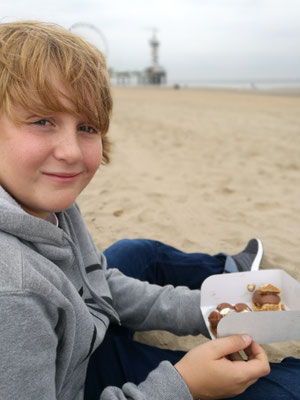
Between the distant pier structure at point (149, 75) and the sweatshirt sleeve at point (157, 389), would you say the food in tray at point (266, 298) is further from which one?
the distant pier structure at point (149, 75)

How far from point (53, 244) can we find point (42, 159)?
239mm

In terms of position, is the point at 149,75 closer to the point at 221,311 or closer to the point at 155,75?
the point at 155,75

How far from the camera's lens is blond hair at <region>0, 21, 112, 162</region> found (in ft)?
2.94

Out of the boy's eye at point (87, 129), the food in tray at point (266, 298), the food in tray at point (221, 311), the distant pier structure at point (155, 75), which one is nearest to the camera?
the boy's eye at point (87, 129)

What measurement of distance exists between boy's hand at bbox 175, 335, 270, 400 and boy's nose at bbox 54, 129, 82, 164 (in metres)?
0.71

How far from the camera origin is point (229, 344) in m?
1.13

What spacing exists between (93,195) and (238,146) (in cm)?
308

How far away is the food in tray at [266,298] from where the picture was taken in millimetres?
1497

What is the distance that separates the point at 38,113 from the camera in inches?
35.2

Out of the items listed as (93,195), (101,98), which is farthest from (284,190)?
(101,98)

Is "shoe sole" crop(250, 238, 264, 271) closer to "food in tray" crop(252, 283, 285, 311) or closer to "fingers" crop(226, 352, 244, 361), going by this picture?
"food in tray" crop(252, 283, 285, 311)

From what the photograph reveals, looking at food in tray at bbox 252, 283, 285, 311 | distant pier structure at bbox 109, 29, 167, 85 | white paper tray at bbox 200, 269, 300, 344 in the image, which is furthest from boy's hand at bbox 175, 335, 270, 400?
distant pier structure at bbox 109, 29, 167, 85

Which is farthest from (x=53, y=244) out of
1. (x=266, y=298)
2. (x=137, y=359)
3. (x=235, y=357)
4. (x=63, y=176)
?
(x=266, y=298)

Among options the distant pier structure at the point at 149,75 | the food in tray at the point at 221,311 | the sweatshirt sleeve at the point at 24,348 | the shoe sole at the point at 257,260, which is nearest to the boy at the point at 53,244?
the sweatshirt sleeve at the point at 24,348
